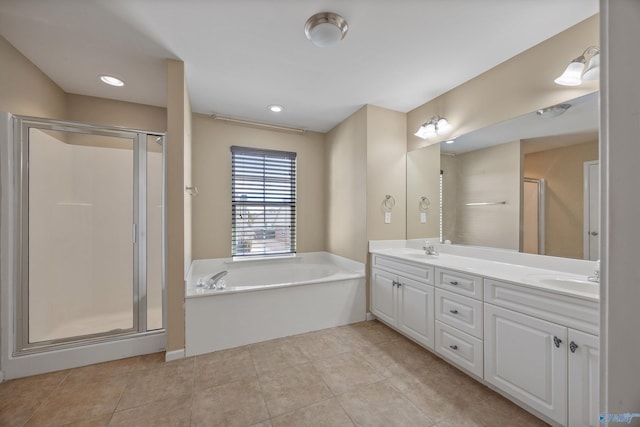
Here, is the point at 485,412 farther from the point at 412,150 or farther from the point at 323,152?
the point at 323,152

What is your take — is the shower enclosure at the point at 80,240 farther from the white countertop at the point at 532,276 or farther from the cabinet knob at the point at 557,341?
the cabinet knob at the point at 557,341

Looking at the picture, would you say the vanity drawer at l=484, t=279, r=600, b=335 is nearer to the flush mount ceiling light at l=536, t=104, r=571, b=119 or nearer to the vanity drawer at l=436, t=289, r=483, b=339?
the vanity drawer at l=436, t=289, r=483, b=339

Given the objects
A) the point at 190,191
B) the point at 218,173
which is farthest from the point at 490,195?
the point at 218,173

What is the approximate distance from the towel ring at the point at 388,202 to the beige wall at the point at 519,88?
0.80 metres

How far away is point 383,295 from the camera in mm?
2703

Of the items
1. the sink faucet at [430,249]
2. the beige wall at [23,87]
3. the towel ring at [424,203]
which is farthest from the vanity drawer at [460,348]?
the beige wall at [23,87]

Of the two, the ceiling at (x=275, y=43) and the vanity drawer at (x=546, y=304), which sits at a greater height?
the ceiling at (x=275, y=43)

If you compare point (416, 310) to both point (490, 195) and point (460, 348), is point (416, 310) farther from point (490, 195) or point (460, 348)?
point (490, 195)

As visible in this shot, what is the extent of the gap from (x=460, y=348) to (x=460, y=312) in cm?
27

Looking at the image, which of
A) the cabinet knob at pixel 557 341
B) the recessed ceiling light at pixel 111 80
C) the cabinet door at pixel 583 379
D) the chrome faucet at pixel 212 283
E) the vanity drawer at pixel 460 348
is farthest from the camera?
the chrome faucet at pixel 212 283

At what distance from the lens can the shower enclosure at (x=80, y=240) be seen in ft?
6.19

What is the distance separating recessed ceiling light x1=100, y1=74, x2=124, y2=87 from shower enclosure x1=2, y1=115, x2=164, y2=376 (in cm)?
55
